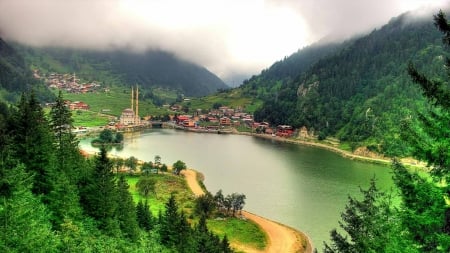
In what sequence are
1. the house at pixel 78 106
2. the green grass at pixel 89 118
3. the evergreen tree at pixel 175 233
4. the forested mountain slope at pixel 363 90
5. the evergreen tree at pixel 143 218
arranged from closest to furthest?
the evergreen tree at pixel 175 233
the evergreen tree at pixel 143 218
the forested mountain slope at pixel 363 90
the green grass at pixel 89 118
the house at pixel 78 106

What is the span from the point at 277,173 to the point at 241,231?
4038 cm

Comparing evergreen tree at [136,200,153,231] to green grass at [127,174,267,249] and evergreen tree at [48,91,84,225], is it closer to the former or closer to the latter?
green grass at [127,174,267,249]

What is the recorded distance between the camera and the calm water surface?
2366 inches

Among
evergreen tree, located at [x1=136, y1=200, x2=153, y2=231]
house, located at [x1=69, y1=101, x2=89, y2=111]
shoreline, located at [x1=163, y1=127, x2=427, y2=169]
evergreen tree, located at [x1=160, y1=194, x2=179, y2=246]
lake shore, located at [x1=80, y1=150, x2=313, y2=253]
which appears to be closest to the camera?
evergreen tree, located at [x1=160, y1=194, x2=179, y2=246]

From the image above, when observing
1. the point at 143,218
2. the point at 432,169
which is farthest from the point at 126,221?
the point at 432,169

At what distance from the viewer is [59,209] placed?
22844mm

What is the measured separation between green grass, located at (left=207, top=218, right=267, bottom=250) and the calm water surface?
248 inches

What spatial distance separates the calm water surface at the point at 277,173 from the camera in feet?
197

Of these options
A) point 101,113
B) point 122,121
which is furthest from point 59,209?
point 101,113

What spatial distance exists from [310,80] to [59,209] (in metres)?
180

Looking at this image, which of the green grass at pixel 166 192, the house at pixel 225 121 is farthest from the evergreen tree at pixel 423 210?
the house at pixel 225 121

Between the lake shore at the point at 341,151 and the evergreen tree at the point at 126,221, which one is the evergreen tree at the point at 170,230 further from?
the lake shore at the point at 341,151

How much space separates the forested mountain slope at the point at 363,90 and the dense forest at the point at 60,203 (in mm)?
92355

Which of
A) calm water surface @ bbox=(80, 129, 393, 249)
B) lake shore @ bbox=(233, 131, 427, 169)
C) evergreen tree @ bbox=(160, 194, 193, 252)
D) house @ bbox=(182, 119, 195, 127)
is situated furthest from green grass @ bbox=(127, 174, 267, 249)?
house @ bbox=(182, 119, 195, 127)
